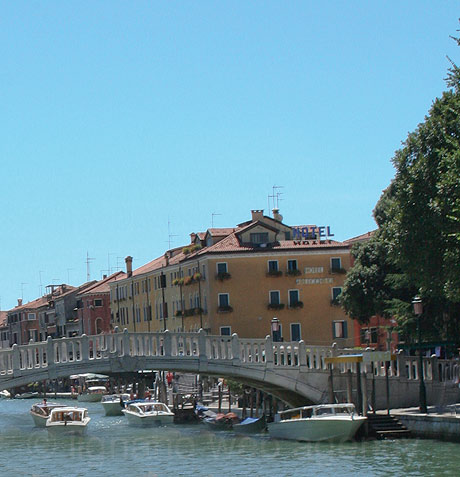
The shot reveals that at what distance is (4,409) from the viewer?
81.3 m

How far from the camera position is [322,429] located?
1373 inches

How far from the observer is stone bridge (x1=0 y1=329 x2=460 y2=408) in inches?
1462

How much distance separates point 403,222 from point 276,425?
7.73m

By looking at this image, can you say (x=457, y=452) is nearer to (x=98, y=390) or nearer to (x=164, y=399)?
(x=164, y=399)

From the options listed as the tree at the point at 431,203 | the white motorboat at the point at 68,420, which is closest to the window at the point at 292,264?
the white motorboat at the point at 68,420

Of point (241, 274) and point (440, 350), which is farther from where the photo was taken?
point (241, 274)

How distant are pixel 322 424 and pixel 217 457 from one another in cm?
339

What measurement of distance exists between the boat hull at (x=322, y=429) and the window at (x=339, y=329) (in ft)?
99.4

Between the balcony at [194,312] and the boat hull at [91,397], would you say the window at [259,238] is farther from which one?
the boat hull at [91,397]

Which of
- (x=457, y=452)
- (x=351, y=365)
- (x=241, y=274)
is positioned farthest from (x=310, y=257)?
(x=457, y=452)

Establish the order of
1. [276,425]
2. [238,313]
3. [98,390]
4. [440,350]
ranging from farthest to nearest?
[98,390]
[238,313]
[440,350]
[276,425]

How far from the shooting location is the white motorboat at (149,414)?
50250 mm

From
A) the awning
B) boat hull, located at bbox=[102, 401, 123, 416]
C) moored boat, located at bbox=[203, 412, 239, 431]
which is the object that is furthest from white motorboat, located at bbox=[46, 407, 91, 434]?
boat hull, located at bbox=[102, 401, 123, 416]

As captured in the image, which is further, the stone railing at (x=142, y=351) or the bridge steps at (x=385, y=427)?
the stone railing at (x=142, y=351)
